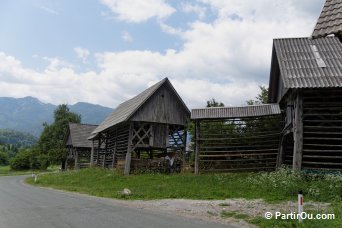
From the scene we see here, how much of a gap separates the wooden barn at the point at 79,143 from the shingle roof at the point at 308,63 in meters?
35.7

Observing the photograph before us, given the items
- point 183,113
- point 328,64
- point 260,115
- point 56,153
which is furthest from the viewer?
point 56,153

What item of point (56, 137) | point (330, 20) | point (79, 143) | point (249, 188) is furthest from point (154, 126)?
point (56, 137)

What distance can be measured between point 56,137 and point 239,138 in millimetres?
52304

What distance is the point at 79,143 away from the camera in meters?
53.0

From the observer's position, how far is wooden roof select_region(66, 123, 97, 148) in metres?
53.0

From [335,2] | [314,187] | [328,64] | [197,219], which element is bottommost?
[197,219]

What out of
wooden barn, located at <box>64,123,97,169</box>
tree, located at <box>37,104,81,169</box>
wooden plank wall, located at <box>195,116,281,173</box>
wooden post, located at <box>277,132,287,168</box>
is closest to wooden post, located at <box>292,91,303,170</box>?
wooden post, located at <box>277,132,287,168</box>

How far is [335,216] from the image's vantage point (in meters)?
10.2

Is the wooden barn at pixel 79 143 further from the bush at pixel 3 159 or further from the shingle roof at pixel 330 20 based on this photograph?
the bush at pixel 3 159

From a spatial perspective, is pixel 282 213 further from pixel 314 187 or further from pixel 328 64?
pixel 328 64

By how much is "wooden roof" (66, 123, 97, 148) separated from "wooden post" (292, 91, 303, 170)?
125 ft

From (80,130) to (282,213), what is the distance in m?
46.8

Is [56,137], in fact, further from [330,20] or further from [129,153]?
[330,20]

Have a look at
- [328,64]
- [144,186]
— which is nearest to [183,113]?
[144,186]
